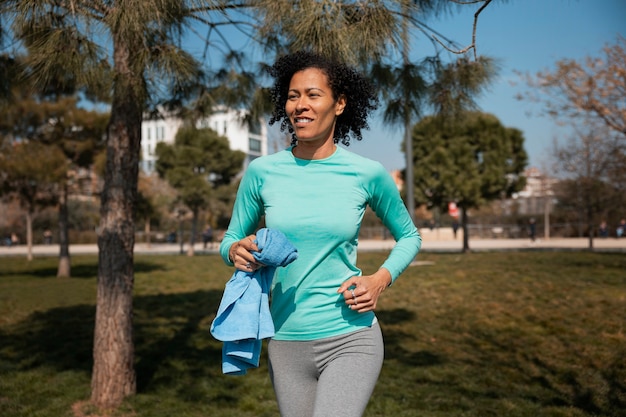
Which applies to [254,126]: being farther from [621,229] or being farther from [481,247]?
[621,229]

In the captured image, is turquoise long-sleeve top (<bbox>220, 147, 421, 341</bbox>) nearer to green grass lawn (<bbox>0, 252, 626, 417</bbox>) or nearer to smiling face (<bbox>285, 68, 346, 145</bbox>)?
smiling face (<bbox>285, 68, 346, 145</bbox>)

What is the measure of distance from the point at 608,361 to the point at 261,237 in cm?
562

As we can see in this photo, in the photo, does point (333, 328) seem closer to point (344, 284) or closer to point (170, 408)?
point (344, 284)

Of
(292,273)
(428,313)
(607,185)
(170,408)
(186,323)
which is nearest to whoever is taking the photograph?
(292,273)

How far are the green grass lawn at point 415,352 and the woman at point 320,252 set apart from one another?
3.07 meters

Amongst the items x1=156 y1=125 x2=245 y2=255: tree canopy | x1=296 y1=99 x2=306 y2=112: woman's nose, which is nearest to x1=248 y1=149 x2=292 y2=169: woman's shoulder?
x1=296 y1=99 x2=306 y2=112: woman's nose

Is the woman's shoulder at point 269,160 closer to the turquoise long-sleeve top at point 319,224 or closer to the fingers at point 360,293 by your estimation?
the turquoise long-sleeve top at point 319,224

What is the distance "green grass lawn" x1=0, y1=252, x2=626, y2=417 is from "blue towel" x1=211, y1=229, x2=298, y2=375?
3.07 meters

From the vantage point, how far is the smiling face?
7.39 feet

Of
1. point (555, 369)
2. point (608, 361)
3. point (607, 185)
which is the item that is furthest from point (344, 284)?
point (607, 185)

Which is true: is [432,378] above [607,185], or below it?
below

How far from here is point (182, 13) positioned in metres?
3.95

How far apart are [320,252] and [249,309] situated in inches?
12.3

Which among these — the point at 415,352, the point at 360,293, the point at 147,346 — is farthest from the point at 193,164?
the point at 360,293
